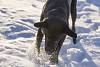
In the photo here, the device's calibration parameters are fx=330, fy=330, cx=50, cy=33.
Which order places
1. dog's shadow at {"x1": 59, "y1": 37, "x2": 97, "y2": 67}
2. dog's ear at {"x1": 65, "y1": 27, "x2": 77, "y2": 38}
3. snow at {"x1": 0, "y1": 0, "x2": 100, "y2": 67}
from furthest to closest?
dog's shadow at {"x1": 59, "y1": 37, "x2": 97, "y2": 67} → snow at {"x1": 0, "y1": 0, "x2": 100, "y2": 67} → dog's ear at {"x1": 65, "y1": 27, "x2": 77, "y2": 38}

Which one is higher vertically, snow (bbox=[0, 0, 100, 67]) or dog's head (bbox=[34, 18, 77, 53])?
dog's head (bbox=[34, 18, 77, 53])

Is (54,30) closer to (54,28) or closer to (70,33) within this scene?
(54,28)

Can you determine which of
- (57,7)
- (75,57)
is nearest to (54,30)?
(57,7)

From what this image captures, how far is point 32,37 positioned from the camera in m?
7.63

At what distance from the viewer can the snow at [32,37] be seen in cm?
648

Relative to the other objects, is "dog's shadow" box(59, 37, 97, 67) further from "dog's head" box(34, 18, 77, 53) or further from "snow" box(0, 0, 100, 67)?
"dog's head" box(34, 18, 77, 53)

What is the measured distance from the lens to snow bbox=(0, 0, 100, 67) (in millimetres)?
6480

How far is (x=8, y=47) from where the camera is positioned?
6.77m

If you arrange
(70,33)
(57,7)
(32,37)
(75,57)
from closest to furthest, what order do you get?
(70,33), (57,7), (75,57), (32,37)

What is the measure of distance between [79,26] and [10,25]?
1.82 m

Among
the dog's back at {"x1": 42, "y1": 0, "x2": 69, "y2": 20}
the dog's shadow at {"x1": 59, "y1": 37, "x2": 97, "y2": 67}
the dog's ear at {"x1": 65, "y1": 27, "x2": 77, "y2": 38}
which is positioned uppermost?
the dog's back at {"x1": 42, "y1": 0, "x2": 69, "y2": 20}

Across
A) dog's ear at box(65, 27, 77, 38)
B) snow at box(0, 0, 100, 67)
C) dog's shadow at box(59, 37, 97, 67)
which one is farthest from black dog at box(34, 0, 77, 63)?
dog's shadow at box(59, 37, 97, 67)

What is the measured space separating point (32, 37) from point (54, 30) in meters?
2.13

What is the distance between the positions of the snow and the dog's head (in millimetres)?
827
